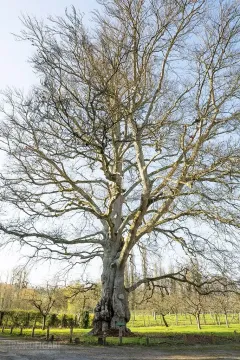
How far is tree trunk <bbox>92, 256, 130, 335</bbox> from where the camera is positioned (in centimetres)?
1185

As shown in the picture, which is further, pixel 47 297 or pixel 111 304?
pixel 47 297

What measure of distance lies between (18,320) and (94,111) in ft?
73.2

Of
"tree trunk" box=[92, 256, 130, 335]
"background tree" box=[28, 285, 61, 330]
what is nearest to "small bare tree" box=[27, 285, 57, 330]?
"background tree" box=[28, 285, 61, 330]

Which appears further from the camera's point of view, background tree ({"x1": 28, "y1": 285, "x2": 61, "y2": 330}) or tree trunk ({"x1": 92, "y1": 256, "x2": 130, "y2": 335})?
background tree ({"x1": 28, "y1": 285, "x2": 61, "y2": 330})

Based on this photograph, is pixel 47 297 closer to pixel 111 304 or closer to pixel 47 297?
pixel 47 297

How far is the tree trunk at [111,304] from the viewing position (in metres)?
11.9

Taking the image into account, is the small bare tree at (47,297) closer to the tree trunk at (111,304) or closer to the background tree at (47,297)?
the background tree at (47,297)

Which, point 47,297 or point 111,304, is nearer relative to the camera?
point 111,304

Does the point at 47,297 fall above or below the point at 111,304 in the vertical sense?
above

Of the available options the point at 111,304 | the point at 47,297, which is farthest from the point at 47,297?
the point at 111,304

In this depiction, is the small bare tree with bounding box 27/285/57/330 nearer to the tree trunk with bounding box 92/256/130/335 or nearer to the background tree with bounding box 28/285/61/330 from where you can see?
the background tree with bounding box 28/285/61/330

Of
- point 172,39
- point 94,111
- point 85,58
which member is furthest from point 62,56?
point 172,39

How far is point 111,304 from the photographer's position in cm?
1232

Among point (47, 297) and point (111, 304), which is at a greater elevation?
point (47, 297)
